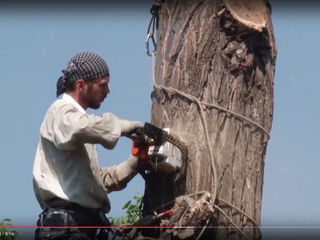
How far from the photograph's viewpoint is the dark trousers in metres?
4.96

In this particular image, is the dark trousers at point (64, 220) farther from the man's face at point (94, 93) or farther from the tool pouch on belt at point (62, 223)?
the man's face at point (94, 93)

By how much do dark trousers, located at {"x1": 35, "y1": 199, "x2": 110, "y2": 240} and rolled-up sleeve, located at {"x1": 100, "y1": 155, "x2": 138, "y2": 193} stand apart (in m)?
0.42

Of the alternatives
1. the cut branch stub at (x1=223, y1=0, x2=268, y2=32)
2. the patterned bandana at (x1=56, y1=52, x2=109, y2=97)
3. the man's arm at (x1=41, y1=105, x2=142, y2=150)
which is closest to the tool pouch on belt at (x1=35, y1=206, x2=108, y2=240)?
the man's arm at (x1=41, y1=105, x2=142, y2=150)

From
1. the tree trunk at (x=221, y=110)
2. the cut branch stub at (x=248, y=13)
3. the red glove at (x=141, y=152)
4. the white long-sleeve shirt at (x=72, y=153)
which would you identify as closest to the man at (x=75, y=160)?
the white long-sleeve shirt at (x=72, y=153)

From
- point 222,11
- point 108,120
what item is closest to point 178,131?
point 108,120

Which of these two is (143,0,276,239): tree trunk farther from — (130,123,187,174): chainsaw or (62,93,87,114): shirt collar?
(62,93,87,114): shirt collar

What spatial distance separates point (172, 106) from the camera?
16.9ft

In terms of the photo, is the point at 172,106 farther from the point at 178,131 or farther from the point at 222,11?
the point at 222,11

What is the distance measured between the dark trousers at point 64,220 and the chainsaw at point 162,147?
52 cm

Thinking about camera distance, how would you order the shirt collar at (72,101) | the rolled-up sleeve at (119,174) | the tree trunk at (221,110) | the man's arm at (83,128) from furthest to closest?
the rolled-up sleeve at (119,174)
the shirt collar at (72,101)
the tree trunk at (221,110)
the man's arm at (83,128)

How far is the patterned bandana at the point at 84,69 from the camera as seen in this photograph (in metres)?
5.20

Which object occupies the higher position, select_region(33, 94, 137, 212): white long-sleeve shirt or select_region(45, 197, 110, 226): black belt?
select_region(33, 94, 137, 212): white long-sleeve shirt

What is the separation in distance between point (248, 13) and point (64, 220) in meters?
1.72

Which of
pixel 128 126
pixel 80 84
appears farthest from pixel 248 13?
pixel 80 84
